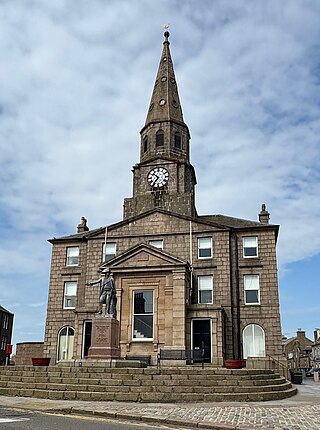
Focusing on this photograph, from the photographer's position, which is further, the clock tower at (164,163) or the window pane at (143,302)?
the clock tower at (164,163)

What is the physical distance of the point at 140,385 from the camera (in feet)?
53.5

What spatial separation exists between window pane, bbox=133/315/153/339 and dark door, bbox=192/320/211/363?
270 centimetres

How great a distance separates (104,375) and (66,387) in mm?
1484

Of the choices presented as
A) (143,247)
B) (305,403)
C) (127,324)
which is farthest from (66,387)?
(143,247)

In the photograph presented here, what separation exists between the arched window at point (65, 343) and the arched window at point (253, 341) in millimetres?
12601

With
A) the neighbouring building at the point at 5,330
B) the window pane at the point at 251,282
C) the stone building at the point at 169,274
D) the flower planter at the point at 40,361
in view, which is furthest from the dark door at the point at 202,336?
the neighbouring building at the point at 5,330

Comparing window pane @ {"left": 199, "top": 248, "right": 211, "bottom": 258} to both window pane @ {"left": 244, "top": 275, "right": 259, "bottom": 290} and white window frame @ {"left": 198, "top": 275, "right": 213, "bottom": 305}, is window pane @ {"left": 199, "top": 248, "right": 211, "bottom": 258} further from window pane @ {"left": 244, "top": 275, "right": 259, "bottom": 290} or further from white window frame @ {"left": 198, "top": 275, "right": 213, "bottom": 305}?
window pane @ {"left": 244, "top": 275, "right": 259, "bottom": 290}

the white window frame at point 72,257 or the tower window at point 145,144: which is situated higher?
the tower window at point 145,144

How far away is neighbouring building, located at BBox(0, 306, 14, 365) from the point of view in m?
68.6

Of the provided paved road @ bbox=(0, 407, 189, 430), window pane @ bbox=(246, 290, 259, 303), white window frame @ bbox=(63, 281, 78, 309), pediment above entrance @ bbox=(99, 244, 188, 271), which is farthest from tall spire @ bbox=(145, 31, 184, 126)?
paved road @ bbox=(0, 407, 189, 430)

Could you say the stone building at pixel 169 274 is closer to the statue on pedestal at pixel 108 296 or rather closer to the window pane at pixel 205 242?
the window pane at pixel 205 242

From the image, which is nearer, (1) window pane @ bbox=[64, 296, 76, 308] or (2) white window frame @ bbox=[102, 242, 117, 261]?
(2) white window frame @ bbox=[102, 242, 117, 261]

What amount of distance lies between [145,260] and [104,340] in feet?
31.1

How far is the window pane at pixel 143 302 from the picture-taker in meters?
29.4
